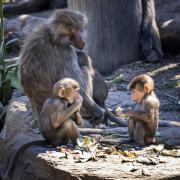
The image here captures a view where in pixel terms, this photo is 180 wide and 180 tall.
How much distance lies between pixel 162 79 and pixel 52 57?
319 centimetres

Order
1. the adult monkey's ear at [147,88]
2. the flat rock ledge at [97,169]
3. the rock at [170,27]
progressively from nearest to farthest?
the flat rock ledge at [97,169] < the adult monkey's ear at [147,88] < the rock at [170,27]

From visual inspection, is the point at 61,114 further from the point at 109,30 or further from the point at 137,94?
the point at 109,30

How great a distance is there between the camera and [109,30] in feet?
34.1

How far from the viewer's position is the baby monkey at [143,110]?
5.95 meters

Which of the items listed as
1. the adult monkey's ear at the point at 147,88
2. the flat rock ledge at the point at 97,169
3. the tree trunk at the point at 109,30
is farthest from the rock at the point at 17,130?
the tree trunk at the point at 109,30

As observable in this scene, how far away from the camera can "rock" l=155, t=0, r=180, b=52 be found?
35.6 feet

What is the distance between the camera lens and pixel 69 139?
20.3 feet

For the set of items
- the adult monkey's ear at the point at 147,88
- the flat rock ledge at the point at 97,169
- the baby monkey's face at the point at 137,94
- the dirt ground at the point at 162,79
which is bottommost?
the dirt ground at the point at 162,79

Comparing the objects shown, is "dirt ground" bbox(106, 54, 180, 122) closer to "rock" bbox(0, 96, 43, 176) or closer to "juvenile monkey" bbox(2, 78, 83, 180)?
"rock" bbox(0, 96, 43, 176)

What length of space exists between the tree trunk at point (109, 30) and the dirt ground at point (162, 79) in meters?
0.23

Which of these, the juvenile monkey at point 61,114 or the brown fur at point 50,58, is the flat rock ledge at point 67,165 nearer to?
the juvenile monkey at point 61,114

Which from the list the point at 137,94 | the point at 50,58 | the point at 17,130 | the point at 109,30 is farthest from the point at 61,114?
the point at 109,30

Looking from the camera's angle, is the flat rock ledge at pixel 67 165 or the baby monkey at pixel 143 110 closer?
the flat rock ledge at pixel 67 165

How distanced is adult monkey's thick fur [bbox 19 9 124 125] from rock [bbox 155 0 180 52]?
4.09 meters
